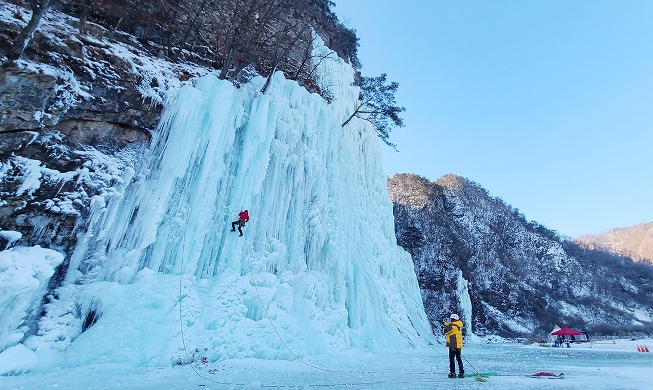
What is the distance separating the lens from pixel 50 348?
4.86 m

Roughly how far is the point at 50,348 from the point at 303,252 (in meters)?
5.81

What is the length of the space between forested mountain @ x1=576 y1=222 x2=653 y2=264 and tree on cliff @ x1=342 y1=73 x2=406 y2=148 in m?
57.7

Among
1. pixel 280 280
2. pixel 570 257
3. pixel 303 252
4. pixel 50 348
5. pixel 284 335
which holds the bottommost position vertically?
pixel 50 348

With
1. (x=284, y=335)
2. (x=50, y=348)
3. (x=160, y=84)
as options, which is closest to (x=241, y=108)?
(x=160, y=84)

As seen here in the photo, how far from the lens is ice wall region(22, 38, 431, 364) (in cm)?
560

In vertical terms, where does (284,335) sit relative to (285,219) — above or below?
below

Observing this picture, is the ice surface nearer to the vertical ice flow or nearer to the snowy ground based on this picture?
the vertical ice flow

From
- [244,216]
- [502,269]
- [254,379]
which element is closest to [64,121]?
[244,216]

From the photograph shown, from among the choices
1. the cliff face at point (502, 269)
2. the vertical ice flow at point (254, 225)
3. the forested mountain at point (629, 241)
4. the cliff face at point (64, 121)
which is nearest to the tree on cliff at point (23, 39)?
the cliff face at point (64, 121)

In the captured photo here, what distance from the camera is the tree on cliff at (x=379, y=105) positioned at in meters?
14.8

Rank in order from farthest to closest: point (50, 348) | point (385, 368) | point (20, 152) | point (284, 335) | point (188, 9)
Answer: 1. point (188, 9)
2. point (284, 335)
3. point (385, 368)
4. point (20, 152)
5. point (50, 348)

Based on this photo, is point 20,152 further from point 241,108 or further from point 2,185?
point 241,108

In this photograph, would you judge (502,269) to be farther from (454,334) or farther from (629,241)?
(629,241)

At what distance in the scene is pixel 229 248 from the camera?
7.64 metres
